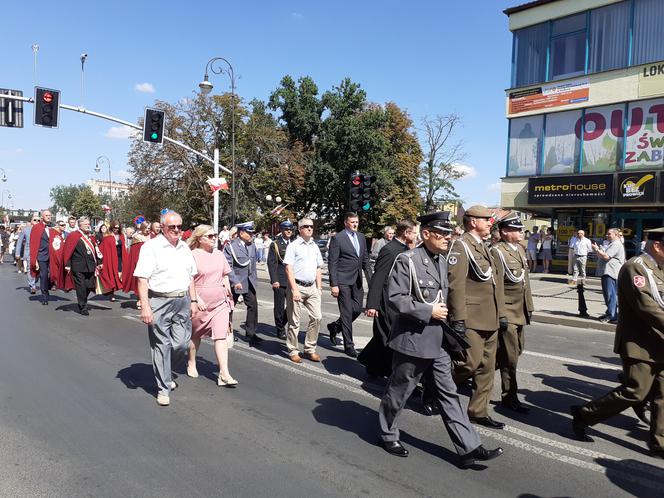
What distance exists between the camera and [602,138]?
23141mm

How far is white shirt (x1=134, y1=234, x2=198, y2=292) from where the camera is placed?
206 inches

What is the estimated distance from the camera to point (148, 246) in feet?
17.2

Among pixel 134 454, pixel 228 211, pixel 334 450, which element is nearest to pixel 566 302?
pixel 334 450

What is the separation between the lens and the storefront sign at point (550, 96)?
2358cm

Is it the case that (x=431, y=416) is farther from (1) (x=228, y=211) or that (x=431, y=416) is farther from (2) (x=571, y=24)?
(1) (x=228, y=211)

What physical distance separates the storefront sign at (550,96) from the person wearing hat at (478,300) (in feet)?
71.9

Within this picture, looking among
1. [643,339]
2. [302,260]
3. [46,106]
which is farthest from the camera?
[46,106]

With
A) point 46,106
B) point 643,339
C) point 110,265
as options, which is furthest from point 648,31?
point 46,106

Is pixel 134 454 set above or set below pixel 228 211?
below

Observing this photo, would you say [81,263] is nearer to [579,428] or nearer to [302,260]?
[302,260]

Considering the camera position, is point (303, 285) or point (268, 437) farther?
point (303, 285)

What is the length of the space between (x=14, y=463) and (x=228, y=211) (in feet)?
104

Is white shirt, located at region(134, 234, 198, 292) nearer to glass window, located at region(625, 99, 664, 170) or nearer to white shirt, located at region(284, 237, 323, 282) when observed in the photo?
white shirt, located at region(284, 237, 323, 282)

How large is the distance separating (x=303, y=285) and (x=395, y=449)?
10.9 feet
